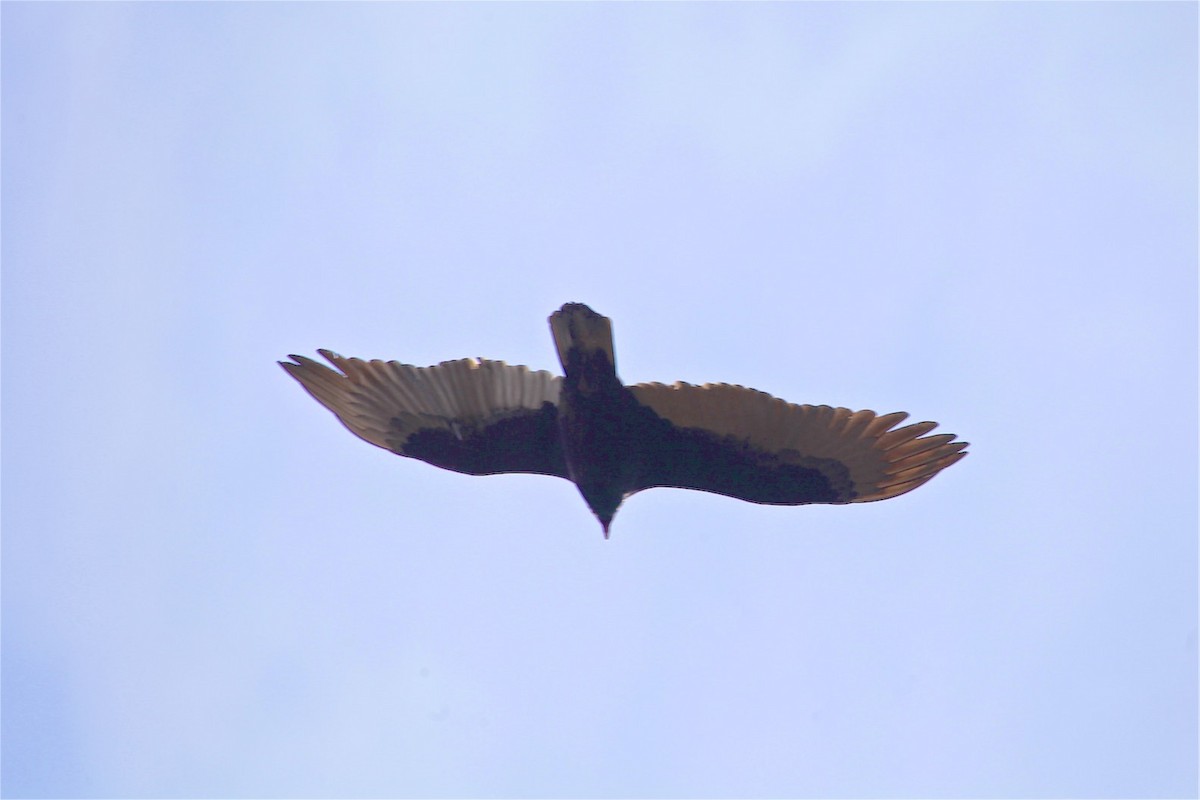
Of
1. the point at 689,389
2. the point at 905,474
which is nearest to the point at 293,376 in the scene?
the point at 689,389

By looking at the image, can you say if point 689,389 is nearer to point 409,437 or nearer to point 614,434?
point 614,434

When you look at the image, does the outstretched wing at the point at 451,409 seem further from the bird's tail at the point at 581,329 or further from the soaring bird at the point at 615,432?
the bird's tail at the point at 581,329

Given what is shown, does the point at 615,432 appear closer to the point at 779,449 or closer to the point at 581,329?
the point at 581,329

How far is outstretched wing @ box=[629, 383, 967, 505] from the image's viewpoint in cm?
1037

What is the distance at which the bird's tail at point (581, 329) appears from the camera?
396 inches

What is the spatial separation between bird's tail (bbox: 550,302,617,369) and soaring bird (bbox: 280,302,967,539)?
0.05 meters

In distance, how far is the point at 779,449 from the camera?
10617 millimetres

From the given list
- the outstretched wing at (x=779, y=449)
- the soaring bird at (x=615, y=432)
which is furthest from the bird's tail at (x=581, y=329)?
the outstretched wing at (x=779, y=449)

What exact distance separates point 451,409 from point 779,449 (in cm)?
235

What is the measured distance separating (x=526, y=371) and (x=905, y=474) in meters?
2.77

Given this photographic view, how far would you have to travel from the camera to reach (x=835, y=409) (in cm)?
1042

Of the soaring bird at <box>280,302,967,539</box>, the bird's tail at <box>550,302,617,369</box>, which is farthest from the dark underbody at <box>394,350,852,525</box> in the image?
the bird's tail at <box>550,302,617,369</box>

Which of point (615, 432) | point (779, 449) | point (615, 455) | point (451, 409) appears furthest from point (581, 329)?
point (779, 449)

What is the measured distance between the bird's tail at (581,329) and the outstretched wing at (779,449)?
1.57 feet
